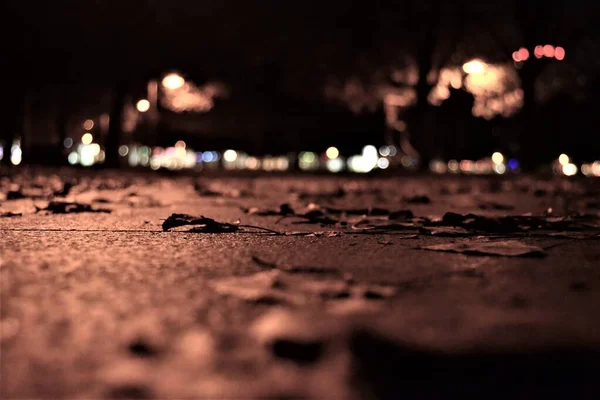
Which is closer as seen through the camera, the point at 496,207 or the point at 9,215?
the point at 9,215

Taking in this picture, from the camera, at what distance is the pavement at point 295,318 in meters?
1.43

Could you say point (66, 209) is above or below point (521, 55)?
below

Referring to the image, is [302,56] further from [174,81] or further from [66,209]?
[66,209]

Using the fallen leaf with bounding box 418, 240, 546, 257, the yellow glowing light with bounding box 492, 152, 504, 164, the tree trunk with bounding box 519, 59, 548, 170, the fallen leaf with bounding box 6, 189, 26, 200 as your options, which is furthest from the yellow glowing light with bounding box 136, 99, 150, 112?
the fallen leaf with bounding box 418, 240, 546, 257

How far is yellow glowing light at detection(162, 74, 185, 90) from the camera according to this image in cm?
2661

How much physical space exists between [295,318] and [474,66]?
22.9m

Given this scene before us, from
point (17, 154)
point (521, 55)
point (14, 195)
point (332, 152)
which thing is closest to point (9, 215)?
point (14, 195)

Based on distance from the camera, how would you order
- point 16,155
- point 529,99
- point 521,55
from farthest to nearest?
point 16,155 < point 521,55 < point 529,99

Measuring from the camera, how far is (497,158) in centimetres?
4766

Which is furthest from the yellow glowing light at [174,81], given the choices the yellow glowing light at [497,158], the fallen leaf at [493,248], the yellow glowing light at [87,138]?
the yellow glowing light at [87,138]

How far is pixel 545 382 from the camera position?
4.81 feet

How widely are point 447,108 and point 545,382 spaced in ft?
119

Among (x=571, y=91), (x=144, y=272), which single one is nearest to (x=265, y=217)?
(x=144, y=272)

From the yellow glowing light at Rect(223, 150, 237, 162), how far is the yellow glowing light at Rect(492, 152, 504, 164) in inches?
772
